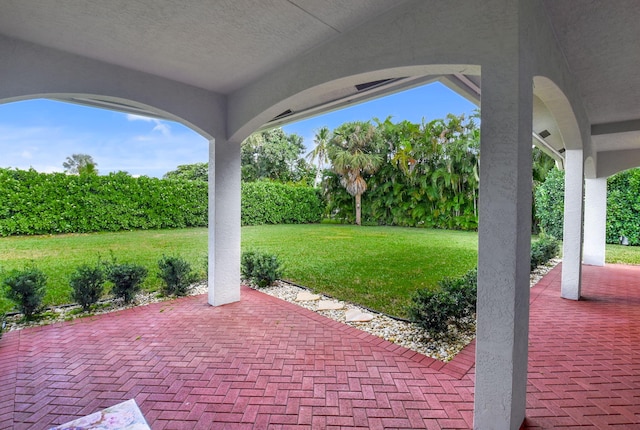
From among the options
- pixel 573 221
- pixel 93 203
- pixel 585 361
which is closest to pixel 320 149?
pixel 93 203

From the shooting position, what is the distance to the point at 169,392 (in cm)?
279

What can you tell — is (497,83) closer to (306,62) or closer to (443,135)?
(306,62)

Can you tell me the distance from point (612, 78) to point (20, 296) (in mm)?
8755

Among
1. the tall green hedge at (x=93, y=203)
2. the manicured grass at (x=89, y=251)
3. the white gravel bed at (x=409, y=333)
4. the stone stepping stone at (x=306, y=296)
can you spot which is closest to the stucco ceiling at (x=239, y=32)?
the white gravel bed at (x=409, y=333)

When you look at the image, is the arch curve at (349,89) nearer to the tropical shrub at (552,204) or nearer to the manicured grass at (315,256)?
the manicured grass at (315,256)

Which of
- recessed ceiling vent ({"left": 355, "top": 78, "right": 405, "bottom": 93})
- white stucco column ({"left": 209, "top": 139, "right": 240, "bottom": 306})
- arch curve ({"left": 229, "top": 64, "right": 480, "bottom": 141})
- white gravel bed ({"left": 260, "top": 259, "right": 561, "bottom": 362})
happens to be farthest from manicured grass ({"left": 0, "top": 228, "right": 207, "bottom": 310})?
recessed ceiling vent ({"left": 355, "top": 78, "right": 405, "bottom": 93})

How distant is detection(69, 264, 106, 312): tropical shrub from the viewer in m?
4.79

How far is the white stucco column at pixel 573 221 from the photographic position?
532 centimetres

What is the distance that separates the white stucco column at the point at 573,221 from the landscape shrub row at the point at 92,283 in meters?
7.31

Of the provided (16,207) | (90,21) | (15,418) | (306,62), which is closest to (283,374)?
(15,418)

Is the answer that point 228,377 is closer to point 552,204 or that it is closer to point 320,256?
point 320,256

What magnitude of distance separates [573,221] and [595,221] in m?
4.98

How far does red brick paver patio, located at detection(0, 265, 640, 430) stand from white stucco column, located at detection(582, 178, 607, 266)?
534cm

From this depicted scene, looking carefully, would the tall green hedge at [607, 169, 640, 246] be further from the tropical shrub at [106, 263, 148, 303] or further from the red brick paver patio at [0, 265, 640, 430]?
the tropical shrub at [106, 263, 148, 303]
